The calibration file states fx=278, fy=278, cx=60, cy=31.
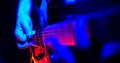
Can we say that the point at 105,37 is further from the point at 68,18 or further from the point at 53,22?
the point at 53,22

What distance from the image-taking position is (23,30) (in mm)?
2408

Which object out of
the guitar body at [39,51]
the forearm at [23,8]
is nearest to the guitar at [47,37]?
the guitar body at [39,51]

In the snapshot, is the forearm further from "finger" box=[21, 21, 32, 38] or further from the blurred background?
the blurred background

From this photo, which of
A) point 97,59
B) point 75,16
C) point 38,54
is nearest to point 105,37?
point 97,59

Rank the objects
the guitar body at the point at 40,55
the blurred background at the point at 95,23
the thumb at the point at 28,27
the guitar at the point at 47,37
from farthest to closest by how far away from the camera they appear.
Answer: the thumb at the point at 28,27 < the guitar body at the point at 40,55 < the guitar at the point at 47,37 < the blurred background at the point at 95,23

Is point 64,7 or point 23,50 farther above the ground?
point 64,7

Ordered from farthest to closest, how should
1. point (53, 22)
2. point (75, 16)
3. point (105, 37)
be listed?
point (53, 22), point (75, 16), point (105, 37)

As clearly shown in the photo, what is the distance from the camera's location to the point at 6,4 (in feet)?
8.50

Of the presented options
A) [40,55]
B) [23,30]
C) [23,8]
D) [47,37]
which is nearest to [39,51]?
[40,55]

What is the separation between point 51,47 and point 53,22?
0.65ft

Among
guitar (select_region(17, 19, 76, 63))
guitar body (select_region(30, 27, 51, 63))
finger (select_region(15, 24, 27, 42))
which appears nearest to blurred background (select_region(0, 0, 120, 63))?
guitar (select_region(17, 19, 76, 63))

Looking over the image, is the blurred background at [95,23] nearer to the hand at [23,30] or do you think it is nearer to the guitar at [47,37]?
the guitar at [47,37]

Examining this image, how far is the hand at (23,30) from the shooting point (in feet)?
7.70

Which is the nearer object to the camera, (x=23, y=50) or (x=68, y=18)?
(x=68, y=18)
